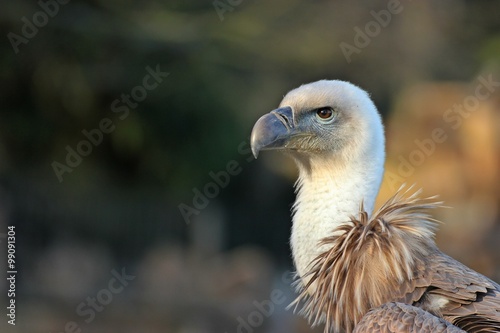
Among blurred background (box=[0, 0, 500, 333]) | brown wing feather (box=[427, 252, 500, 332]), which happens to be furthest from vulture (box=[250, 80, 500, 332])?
blurred background (box=[0, 0, 500, 333])

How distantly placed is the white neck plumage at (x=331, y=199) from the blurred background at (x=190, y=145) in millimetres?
5145

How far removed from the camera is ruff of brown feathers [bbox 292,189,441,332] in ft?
10.9

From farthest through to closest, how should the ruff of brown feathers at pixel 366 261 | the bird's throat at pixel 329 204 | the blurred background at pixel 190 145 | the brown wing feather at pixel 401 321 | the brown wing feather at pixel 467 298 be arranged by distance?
1. the blurred background at pixel 190 145
2. the bird's throat at pixel 329 204
3. the ruff of brown feathers at pixel 366 261
4. the brown wing feather at pixel 467 298
5. the brown wing feather at pixel 401 321

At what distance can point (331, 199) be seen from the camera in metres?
3.85

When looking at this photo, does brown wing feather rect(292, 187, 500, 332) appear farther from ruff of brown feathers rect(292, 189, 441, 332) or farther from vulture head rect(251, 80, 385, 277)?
vulture head rect(251, 80, 385, 277)

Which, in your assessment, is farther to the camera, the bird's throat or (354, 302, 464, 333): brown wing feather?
the bird's throat

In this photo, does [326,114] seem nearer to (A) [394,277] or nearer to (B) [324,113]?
(B) [324,113]

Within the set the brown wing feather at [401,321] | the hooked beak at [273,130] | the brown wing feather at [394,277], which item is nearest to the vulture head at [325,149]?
the hooked beak at [273,130]

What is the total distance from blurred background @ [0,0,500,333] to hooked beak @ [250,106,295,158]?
5.22 m

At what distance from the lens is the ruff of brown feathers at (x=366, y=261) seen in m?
3.32

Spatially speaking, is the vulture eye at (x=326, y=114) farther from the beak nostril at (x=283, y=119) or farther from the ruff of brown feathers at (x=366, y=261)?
the ruff of brown feathers at (x=366, y=261)

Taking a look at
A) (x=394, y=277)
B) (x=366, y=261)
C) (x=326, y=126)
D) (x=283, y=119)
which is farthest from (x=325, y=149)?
(x=394, y=277)

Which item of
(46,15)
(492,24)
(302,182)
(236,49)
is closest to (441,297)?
(302,182)

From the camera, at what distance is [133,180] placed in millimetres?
13445
